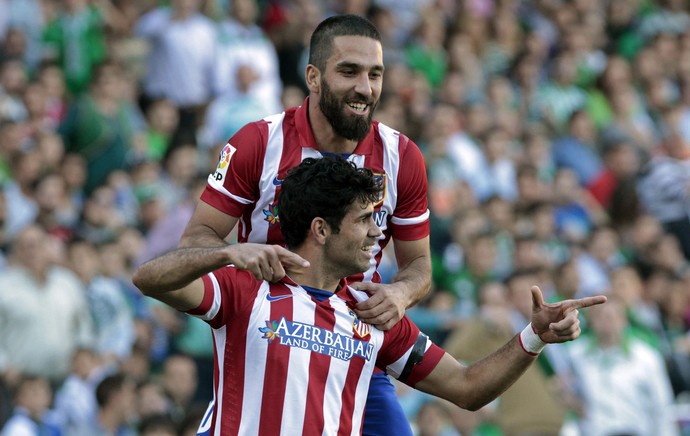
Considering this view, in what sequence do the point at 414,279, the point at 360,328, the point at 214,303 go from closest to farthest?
1. the point at 214,303
2. the point at 360,328
3. the point at 414,279

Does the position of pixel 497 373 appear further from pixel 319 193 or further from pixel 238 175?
pixel 238 175

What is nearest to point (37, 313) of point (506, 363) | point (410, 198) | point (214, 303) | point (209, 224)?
point (209, 224)

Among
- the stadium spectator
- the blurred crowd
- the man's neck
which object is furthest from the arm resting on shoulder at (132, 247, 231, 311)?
the stadium spectator

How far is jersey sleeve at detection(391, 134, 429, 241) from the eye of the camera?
20.5 ft

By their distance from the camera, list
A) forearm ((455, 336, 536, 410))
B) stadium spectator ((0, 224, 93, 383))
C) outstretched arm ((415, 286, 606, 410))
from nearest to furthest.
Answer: outstretched arm ((415, 286, 606, 410))
forearm ((455, 336, 536, 410))
stadium spectator ((0, 224, 93, 383))

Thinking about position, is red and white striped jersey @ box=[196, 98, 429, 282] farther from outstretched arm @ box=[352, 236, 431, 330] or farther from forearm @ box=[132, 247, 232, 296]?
forearm @ box=[132, 247, 232, 296]

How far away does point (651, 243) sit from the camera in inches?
537

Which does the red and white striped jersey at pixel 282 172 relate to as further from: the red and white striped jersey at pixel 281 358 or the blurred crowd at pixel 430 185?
the blurred crowd at pixel 430 185

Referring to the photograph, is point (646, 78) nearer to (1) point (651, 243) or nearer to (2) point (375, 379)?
(1) point (651, 243)

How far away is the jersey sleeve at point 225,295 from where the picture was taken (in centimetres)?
546

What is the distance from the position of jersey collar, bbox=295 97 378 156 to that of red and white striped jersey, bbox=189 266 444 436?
754 mm

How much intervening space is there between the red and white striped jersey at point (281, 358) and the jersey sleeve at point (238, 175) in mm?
506

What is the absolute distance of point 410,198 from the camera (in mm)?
6305

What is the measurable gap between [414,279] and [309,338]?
846 mm
